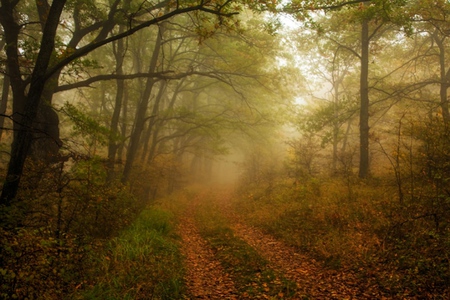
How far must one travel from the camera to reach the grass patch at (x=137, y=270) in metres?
4.85

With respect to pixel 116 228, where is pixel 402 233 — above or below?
above

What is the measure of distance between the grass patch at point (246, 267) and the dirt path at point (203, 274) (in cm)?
18

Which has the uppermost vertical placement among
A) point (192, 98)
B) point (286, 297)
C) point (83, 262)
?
point (192, 98)

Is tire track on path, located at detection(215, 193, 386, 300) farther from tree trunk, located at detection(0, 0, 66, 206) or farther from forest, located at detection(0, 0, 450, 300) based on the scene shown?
tree trunk, located at detection(0, 0, 66, 206)

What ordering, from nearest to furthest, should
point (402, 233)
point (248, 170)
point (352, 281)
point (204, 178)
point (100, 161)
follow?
point (352, 281)
point (402, 233)
point (100, 161)
point (248, 170)
point (204, 178)

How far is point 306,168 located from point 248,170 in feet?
22.5

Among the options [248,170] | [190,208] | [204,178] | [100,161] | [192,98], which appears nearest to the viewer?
[100,161]

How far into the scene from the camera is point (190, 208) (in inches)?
611

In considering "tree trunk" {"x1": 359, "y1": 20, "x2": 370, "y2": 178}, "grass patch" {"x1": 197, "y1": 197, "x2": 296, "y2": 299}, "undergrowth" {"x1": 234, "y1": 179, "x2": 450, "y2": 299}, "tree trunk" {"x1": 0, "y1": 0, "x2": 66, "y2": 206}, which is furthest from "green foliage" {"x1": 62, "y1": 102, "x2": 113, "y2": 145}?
"tree trunk" {"x1": 359, "y1": 20, "x2": 370, "y2": 178}

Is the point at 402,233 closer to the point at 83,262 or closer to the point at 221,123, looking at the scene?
the point at 83,262

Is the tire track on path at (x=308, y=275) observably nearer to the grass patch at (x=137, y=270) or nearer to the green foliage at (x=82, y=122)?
the grass patch at (x=137, y=270)

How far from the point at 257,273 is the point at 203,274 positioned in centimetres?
124

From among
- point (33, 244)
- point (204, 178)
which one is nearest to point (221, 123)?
point (33, 244)

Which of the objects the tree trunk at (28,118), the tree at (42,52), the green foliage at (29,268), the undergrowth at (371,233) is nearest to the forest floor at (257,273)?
the undergrowth at (371,233)
